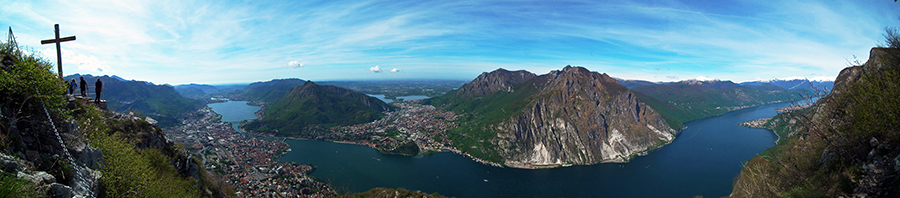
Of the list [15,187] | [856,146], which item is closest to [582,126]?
[856,146]

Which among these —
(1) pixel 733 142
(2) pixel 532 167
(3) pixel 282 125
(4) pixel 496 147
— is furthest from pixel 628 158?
(3) pixel 282 125

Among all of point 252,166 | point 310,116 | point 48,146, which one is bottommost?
point 252,166

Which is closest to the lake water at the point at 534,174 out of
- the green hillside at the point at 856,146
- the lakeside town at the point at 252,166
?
the lakeside town at the point at 252,166

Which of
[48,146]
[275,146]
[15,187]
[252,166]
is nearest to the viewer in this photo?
[15,187]

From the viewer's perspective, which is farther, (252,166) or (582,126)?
(582,126)

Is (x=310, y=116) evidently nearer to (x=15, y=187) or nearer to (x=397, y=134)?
(x=397, y=134)

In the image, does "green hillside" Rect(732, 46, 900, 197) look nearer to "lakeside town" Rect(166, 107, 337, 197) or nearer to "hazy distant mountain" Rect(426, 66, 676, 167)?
"lakeside town" Rect(166, 107, 337, 197)

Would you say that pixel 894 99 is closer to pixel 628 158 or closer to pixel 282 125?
Result: pixel 628 158
